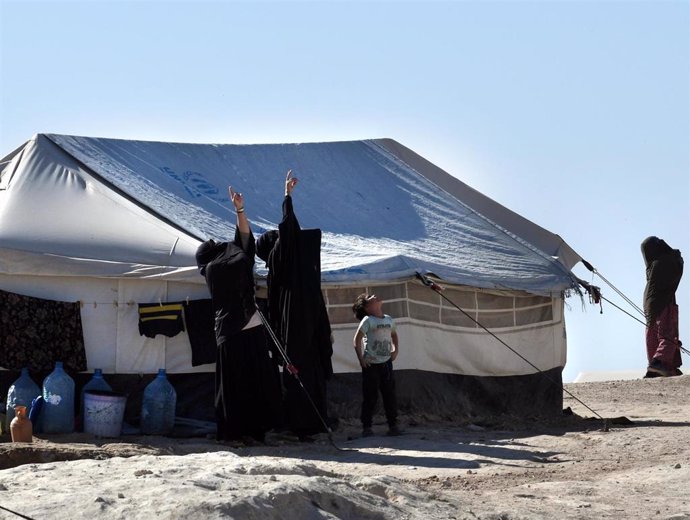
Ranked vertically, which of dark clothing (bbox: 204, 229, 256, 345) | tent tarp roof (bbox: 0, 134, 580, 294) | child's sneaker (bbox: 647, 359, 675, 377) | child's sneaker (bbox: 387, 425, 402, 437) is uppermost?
tent tarp roof (bbox: 0, 134, 580, 294)

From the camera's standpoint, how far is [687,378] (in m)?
15.0

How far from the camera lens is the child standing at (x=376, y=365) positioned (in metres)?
10.2

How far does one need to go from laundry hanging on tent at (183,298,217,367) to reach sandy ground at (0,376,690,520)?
31.8 inches

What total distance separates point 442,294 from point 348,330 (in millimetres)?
901

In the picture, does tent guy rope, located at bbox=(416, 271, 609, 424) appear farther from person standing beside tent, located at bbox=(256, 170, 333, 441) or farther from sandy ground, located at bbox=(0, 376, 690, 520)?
person standing beside tent, located at bbox=(256, 170, 333, 441)

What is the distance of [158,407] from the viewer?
10.2 meters

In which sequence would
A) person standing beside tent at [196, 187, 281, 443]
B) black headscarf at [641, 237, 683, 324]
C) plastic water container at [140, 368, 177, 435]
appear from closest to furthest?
person standing beside tent at [196, 187, 281, 443], plastic water container at [140, 368, 177, 435], black headscarf at [641, 237, 683, 324]

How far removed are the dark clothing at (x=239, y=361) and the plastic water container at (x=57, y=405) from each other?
3.74 feet

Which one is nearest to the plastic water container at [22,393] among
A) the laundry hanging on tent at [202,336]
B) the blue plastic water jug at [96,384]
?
the blue plastic water jug at [96,384]

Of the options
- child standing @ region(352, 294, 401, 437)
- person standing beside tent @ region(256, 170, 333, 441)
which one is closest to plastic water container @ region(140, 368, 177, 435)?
person standing beside tent @ region(256, 170, 333, 441)

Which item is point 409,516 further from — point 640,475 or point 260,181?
point 260,181

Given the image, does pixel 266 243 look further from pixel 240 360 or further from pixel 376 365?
pixel 376 365

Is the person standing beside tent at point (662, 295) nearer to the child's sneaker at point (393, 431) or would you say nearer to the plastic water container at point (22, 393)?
the child's sneaker at point (393, 431)

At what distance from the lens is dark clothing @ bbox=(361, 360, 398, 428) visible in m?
10.2
